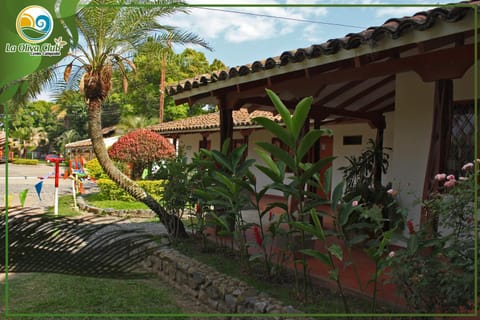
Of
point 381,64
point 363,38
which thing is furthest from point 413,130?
point 363,38

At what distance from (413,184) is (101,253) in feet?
14.9

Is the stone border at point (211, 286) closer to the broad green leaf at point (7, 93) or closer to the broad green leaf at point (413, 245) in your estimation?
the broad green leaf at point (413, 245)

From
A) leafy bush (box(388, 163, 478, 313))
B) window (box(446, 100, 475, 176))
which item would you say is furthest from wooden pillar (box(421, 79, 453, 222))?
window (box(446, 100, 475, 176))

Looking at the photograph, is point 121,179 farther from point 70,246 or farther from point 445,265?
point 445,265

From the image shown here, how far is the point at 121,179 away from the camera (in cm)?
773

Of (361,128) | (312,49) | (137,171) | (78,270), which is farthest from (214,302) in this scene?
(137,171)

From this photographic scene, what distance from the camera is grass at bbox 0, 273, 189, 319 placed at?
4.48m

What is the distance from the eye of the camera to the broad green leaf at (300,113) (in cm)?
330

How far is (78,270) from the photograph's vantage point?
2.33m

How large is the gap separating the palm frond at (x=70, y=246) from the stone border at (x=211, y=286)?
174 cm

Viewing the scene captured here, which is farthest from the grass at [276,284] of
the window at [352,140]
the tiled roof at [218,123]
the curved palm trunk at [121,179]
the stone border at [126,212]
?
the window at [352,140]

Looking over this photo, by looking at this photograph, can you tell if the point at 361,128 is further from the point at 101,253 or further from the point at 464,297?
the point at 101,253

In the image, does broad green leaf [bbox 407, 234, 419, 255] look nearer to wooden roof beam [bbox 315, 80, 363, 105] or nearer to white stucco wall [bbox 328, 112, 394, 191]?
wooden roof beam [bbox 315, 80, 363, 105]

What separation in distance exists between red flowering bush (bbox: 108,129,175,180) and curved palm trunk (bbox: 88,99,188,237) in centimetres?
751
